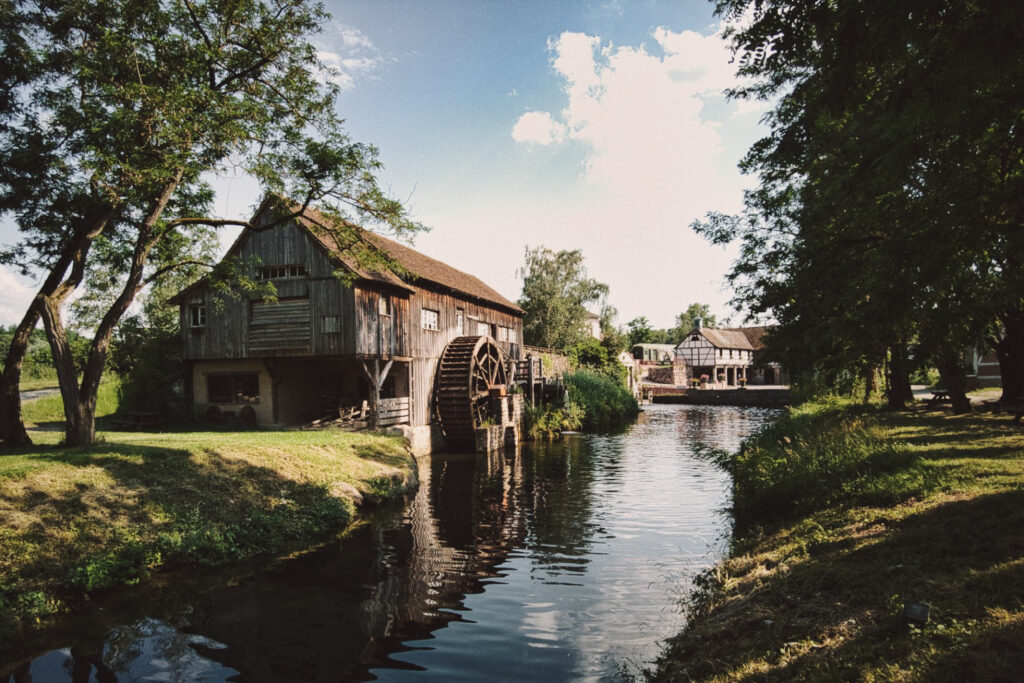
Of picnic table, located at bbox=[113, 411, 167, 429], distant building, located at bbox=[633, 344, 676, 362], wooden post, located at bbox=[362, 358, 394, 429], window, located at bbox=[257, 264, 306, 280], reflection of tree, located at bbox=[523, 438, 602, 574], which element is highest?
window, located at bbox=[257, 264, 306, 280]

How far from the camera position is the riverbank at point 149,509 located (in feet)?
20.0

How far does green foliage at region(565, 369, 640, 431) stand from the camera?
2594 centimetres

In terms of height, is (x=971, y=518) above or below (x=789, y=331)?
below

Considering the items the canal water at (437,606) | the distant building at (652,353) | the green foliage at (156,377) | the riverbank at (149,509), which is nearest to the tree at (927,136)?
the canal water at (437,606)

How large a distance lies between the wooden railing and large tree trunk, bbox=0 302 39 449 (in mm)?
7995

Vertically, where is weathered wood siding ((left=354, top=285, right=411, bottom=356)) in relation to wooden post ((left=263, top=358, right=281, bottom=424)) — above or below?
above

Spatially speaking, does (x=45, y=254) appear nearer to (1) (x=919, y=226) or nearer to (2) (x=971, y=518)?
(1) (x=919, y=226)

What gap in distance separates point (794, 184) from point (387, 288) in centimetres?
1183

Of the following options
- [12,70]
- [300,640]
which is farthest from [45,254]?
[300,640]

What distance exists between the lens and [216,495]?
28.3 ft

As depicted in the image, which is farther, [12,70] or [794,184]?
[794,184]

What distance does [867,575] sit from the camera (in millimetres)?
4488

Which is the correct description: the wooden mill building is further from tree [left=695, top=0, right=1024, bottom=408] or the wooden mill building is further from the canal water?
tree [left=695, top=0, right=1024, bottom=408]

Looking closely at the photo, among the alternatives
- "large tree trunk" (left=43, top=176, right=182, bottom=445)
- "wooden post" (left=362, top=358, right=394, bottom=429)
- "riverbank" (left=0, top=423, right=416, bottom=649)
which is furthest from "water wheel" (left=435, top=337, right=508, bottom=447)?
"large tree trunk" (left=43, top=176, right=182, bottom=445)
